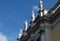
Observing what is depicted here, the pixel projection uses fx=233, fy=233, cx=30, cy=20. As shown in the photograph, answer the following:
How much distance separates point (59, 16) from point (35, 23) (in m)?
5.43

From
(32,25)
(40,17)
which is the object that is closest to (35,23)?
(32,25)

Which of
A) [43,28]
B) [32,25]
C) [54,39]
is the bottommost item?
[54,39]

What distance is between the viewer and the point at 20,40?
109 feet

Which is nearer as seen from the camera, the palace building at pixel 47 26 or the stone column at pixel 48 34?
the palace building at pixel 47 26

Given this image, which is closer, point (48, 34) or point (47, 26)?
point (48, 34)

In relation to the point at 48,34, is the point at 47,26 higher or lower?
higher

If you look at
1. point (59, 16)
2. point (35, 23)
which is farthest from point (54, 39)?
point (35, 23)

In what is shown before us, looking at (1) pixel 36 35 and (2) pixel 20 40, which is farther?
(2) pixel 20 40

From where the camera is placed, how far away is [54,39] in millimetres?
25281

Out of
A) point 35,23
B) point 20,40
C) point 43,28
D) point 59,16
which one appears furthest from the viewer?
point 20,40

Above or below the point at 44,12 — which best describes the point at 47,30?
below

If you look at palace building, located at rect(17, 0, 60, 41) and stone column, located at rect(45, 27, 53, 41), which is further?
stone column, located at rect(45, 27, 53, 41)

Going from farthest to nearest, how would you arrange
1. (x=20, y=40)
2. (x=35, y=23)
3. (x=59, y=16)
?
(x=20, y=40) < (x=35, y=23) < (x=59, y=16)

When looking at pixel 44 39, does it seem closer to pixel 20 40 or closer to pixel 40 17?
pixel 40 17
